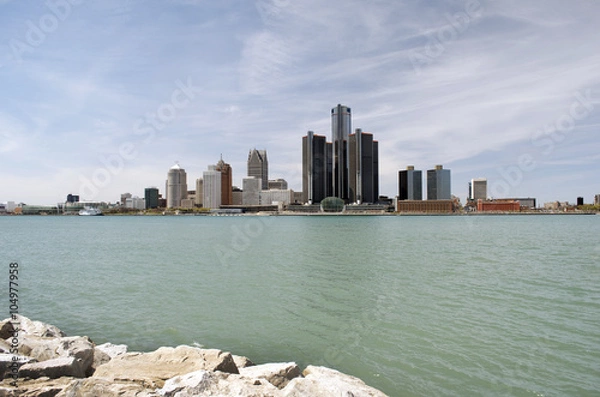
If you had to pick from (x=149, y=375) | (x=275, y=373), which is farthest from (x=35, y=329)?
(x=275, y=373)

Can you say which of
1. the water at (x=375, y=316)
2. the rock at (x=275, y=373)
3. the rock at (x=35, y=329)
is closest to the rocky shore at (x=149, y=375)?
the rock at (x=275, y=373)

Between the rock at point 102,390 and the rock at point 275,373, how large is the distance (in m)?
2.43

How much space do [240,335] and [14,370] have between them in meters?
7.34

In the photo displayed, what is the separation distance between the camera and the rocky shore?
23.2ft

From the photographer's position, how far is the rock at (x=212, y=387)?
6965mm

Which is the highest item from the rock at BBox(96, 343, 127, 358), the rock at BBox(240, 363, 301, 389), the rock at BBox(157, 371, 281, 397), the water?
the rock at BBox(157, 371, 281, 397)

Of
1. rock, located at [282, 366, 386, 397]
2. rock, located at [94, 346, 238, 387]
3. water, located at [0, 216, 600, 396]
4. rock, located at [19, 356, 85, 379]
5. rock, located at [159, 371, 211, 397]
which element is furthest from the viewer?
water, located at [0, 216, 600, 396]

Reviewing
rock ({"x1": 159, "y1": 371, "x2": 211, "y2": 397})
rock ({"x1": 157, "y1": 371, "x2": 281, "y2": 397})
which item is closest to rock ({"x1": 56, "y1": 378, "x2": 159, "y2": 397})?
rock ({"x1": 159, "y1": 371, "x2": 211, "y2": 397})

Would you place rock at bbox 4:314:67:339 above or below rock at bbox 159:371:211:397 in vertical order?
below

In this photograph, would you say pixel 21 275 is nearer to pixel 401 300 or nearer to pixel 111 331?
pixel 111 331

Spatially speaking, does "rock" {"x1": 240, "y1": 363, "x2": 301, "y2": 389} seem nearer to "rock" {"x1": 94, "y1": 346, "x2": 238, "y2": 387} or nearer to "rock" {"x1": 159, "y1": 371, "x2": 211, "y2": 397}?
"rock" {"x1": 94, "y1": 346, "x2": 238, "y2": 387}

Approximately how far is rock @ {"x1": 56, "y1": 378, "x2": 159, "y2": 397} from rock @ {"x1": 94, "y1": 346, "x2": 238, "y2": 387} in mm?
650

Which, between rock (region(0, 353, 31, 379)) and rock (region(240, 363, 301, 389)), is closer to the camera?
rock (region(0, 353, 31, 379))

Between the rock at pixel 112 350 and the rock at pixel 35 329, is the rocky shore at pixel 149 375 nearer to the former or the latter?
the rock at pixel 112 350
